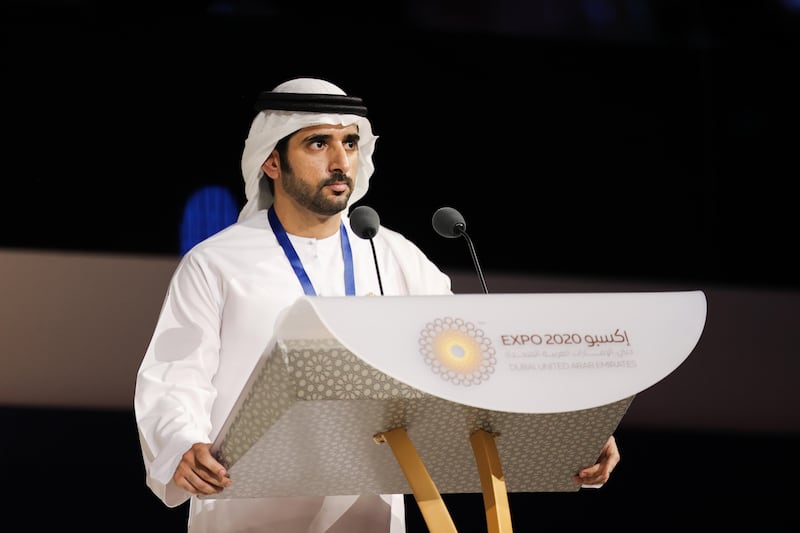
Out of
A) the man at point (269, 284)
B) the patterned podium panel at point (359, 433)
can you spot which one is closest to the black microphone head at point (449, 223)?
the man at point (269, 284)

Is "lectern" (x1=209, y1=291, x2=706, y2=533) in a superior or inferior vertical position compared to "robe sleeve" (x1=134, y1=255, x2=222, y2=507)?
inferior

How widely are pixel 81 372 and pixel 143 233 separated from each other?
52 cm

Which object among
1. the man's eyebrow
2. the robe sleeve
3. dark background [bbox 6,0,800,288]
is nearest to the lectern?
the robe sleeve

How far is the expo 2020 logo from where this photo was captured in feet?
4.57

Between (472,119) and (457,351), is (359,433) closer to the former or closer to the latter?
(457,351)

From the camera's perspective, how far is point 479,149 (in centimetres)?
418

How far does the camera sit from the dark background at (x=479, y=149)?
3.79 meters

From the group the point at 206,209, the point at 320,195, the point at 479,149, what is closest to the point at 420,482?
the point at 320,195

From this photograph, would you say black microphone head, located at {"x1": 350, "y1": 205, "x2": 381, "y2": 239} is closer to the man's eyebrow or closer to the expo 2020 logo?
the man's eyebrow

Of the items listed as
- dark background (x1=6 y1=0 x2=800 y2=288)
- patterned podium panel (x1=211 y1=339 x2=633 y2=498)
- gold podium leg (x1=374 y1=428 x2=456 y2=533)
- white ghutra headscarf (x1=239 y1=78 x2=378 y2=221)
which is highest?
dark background (x1=6 y1=0 x2=800 y2=288)

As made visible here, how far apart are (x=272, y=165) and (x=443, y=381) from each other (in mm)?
1273

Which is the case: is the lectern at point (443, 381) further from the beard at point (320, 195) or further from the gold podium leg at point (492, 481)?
the beard at point (320, 195)

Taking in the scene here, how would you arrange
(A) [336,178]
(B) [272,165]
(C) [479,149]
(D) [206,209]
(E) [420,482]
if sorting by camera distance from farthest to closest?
(C) [479,149] < (D) [206,209] < (B) [272,165] < (A) [336,178] < (E) [420,482]

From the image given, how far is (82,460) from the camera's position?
11.8 feet
